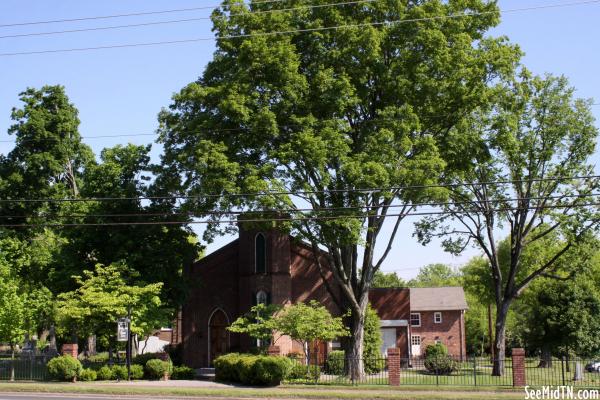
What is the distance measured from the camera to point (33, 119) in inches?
1831

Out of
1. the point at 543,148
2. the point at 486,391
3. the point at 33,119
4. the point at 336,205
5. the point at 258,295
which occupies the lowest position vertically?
the point at 486,391

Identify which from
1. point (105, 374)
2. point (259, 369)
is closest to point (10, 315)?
point (105, 374)

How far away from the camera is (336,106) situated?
104 ft

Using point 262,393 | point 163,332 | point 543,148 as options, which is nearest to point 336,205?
point 262,393

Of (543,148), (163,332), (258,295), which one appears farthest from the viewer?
(163,332)

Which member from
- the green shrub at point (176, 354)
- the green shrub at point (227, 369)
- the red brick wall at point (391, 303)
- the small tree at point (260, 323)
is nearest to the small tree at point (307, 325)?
the small tree at point (260, 323)

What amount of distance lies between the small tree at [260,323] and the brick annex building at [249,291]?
2743 mm

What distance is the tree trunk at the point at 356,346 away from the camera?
34062 mm

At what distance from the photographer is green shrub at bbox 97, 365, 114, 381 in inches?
1319

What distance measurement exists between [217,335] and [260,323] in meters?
7.16

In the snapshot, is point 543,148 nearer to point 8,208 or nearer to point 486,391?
point 486,391

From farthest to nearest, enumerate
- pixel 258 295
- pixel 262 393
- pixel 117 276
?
pixel 258 295 → pixel 117 276 → pixel 262 393

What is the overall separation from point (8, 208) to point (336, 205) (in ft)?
83.0

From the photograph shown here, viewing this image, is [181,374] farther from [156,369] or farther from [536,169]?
[536,169]
